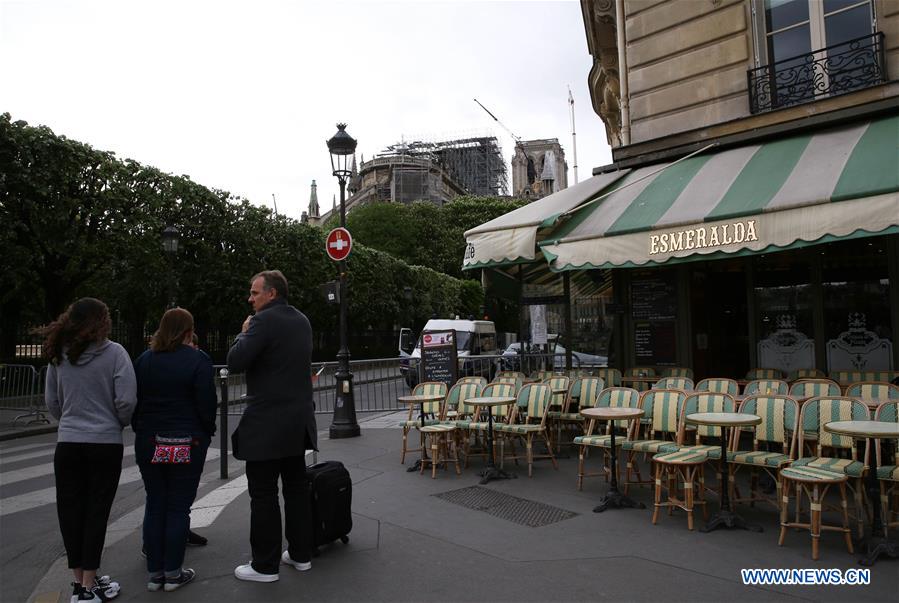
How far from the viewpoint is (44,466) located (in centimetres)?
909

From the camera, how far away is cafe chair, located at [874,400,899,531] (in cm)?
464

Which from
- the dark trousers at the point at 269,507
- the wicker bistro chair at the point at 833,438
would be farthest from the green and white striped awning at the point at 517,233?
the dark trousers at the point at 269,507

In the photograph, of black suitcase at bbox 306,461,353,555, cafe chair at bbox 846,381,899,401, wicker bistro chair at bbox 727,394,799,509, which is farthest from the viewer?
cafe chair at bbox 846,381,899,401

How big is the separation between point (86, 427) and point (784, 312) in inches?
332

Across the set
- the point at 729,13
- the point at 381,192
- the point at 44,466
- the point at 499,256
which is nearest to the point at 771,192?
the point at 499,256

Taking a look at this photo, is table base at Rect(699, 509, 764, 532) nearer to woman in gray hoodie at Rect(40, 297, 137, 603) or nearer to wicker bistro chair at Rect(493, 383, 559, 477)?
wicker bistro chair at Rect(493, 383, 559, 477)

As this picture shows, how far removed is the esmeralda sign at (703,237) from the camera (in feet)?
21.7

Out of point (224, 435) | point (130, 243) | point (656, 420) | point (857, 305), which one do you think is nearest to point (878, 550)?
point (656, 420)

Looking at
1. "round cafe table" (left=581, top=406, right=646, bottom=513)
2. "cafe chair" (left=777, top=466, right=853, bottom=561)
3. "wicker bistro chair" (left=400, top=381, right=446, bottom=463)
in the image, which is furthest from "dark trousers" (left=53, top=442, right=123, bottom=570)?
"cafe chair" (left=777, top=466, right=853, bottom=561)

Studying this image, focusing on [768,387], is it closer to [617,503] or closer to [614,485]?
[614,485]

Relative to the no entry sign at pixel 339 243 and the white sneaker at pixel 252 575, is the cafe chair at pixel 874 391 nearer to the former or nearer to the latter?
the white sneaker at pixel 252 575

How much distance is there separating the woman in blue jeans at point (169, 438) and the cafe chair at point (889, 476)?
4845mm

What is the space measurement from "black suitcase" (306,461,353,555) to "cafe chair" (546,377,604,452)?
3.60m

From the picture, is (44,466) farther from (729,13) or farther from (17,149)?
(729,13)
